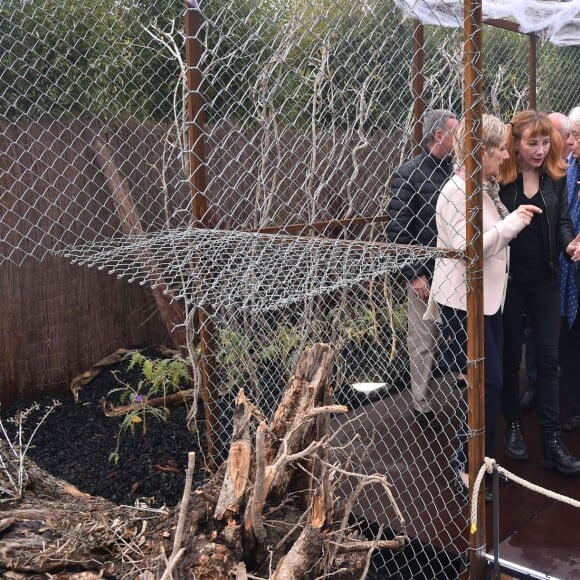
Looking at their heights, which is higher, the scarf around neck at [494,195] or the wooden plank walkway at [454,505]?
the scarf around neck at [494,195]

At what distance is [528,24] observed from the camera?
16.1 feet

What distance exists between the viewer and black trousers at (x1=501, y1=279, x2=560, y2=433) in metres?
3.21

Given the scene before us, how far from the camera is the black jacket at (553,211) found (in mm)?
3166

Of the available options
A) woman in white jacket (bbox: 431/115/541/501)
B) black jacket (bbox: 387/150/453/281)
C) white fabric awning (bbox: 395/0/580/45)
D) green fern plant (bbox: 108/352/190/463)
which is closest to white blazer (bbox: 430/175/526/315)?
woman in white jacket (bbox: 431/115/541/501)

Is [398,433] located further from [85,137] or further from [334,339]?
[85,137]

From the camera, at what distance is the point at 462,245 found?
8.62ft

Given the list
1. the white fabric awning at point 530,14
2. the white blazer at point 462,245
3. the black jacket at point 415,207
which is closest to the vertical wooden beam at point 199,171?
the white blazer at point 462,245

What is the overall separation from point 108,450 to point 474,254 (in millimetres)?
2264

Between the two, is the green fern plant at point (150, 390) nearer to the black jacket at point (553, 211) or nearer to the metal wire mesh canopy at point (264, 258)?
the metal wire mesh canopy at point (264, 258)

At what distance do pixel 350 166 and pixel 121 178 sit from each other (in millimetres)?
1561

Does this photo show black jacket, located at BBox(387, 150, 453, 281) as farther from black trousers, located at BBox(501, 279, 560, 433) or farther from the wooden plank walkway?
the wooden plank walkway

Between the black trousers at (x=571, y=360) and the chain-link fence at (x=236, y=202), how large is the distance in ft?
1.92

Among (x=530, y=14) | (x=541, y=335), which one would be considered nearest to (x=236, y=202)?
(x=541, y=335)

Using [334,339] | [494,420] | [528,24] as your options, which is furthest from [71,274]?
[528,24]
